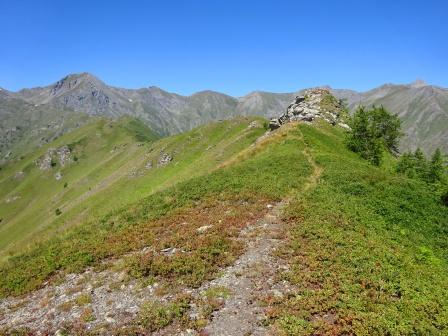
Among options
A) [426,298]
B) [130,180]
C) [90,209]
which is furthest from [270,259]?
[130,180]

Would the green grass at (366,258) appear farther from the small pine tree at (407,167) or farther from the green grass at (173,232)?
the small pine tree at (407,167)

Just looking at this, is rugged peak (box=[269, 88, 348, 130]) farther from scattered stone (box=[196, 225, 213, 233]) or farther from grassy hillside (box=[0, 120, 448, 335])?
scattered stone (box=[196, 225, 213, 233])

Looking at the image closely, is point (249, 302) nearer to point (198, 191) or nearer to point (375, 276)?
point (375, 276)

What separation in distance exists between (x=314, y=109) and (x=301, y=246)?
54.8 metres

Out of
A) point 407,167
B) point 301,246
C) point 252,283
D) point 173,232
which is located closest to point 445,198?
point 301,246

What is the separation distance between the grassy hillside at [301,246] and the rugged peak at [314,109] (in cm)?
2897

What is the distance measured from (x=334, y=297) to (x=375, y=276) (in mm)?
3483

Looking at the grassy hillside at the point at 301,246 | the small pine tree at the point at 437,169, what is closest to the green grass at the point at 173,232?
the grassy hillside at the point at 301,246

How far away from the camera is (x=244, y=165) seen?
4356cm

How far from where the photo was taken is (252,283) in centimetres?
2059

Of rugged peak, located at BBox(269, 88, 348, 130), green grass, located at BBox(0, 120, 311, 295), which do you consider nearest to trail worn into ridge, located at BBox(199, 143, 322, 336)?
green grass, located at BBox(0, 120, 311, 295)

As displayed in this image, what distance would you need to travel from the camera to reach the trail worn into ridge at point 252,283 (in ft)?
56.5

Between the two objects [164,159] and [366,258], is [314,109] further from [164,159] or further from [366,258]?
[366,258]

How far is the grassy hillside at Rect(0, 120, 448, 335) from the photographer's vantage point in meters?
17.8
